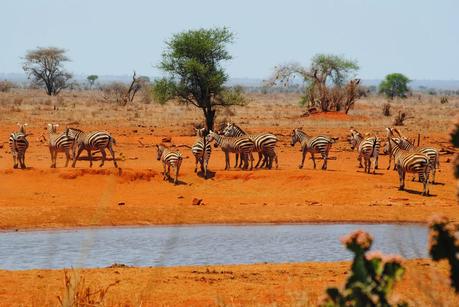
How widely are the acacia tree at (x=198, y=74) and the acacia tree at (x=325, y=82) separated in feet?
45.1

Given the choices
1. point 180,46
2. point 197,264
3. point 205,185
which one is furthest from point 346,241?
point 180,46

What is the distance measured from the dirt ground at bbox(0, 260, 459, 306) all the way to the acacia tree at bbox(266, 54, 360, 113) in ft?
132

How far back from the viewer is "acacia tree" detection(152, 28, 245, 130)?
1577 inches

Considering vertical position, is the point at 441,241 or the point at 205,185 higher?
the point at 441,241

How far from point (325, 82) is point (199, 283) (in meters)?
48.0

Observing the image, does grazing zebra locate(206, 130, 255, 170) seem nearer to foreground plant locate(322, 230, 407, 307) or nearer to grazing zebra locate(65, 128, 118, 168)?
grazing zebra locate(65, 128, 118, 168)

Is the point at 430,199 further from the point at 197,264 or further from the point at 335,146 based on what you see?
the point at 335,146

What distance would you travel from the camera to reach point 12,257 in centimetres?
1576

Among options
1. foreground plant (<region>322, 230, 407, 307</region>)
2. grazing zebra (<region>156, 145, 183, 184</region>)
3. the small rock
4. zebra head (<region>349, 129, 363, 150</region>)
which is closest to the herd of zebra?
grazing zebra (<region>156, 145, 183, 184</region>)

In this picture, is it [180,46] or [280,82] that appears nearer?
[180,46]

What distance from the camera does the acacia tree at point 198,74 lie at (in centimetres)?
4006

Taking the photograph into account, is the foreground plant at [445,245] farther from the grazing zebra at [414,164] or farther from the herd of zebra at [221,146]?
the herd of zebra at [221,146]

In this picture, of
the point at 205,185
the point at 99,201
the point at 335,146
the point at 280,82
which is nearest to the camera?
the point at 99,201

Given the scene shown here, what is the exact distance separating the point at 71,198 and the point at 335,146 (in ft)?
49.8
